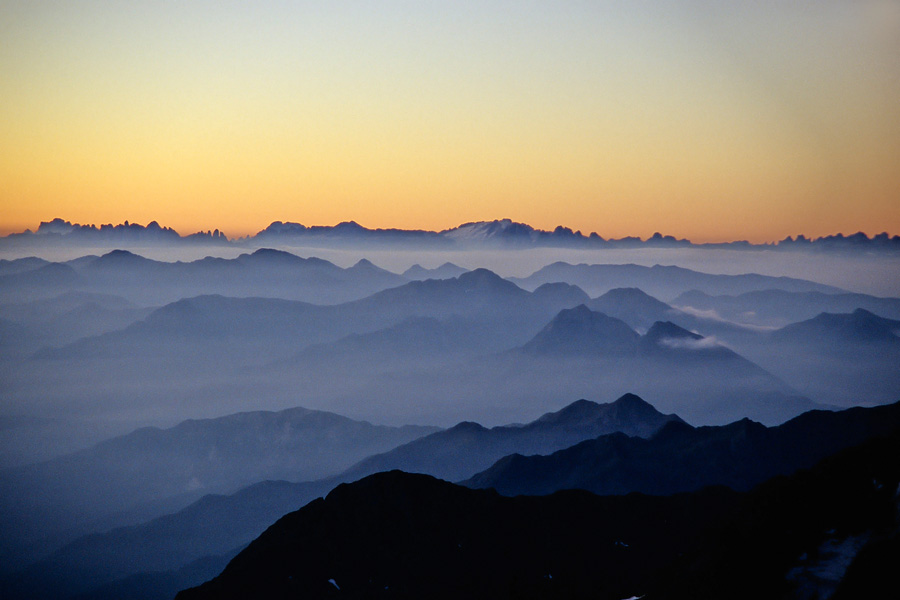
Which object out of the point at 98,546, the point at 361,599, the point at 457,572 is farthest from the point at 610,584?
the point at 98,546

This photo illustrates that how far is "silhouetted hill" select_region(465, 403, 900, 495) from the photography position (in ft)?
388

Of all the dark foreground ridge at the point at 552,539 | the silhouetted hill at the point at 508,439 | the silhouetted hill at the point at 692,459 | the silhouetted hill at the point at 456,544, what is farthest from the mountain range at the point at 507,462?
the dark foreground ridge at the point at 552,539

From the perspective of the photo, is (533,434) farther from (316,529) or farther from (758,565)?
(758,565)

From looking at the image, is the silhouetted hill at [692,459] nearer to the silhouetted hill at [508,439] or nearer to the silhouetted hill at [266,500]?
the silhouetted hill at [266,500]

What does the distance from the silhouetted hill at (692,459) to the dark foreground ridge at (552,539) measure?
29.9m

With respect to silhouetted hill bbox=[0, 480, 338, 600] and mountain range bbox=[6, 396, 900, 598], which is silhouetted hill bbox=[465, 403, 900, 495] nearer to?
mountain range bbox=[6, 396, 900, 598]

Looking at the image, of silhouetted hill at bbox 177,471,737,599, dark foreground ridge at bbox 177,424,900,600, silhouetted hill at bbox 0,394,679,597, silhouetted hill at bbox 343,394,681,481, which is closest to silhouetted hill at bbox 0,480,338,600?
silhouetted hill at bbox 0,394,679,597

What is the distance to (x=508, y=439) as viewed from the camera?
6737 inches

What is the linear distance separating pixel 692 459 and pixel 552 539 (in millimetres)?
56134

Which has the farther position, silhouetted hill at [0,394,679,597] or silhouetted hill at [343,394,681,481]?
silhouetted hill at [343,394,681,481]

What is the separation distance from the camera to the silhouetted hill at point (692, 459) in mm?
118125

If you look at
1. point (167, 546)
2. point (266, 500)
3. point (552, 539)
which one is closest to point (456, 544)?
point (552, 539)

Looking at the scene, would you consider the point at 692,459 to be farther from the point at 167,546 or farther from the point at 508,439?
the point at 167,546

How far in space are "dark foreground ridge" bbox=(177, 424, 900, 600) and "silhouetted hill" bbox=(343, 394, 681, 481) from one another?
240ft
